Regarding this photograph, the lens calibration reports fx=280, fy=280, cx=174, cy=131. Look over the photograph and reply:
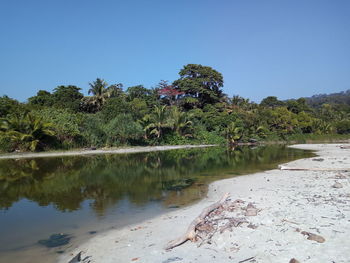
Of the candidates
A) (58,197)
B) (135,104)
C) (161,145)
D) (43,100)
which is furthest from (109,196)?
(43,100)

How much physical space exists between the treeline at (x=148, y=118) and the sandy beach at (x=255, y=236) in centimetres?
2619

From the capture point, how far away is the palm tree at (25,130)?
28938 millimetres

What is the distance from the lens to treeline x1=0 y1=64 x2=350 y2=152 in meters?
31.6

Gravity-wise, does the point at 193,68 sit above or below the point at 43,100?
above

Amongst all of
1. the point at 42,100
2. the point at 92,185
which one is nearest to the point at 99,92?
the point at 42,100

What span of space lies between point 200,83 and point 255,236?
1798 inches

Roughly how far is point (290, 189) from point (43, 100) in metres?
44.9

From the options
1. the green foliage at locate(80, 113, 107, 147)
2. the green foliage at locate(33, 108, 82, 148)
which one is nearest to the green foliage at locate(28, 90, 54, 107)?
the green foliage at locate(33, 108, 82, 148)

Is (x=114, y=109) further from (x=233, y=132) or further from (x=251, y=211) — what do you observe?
(x=251, y=211)

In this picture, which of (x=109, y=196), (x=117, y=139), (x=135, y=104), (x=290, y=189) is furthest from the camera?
(x=135, y=104)

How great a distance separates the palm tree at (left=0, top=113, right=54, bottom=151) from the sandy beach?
999 inches

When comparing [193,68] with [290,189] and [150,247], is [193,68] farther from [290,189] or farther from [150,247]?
[150,247]

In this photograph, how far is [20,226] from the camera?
26.3 ft

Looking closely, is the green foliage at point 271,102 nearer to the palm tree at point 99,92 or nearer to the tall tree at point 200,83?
the tall tree at point 200,83
